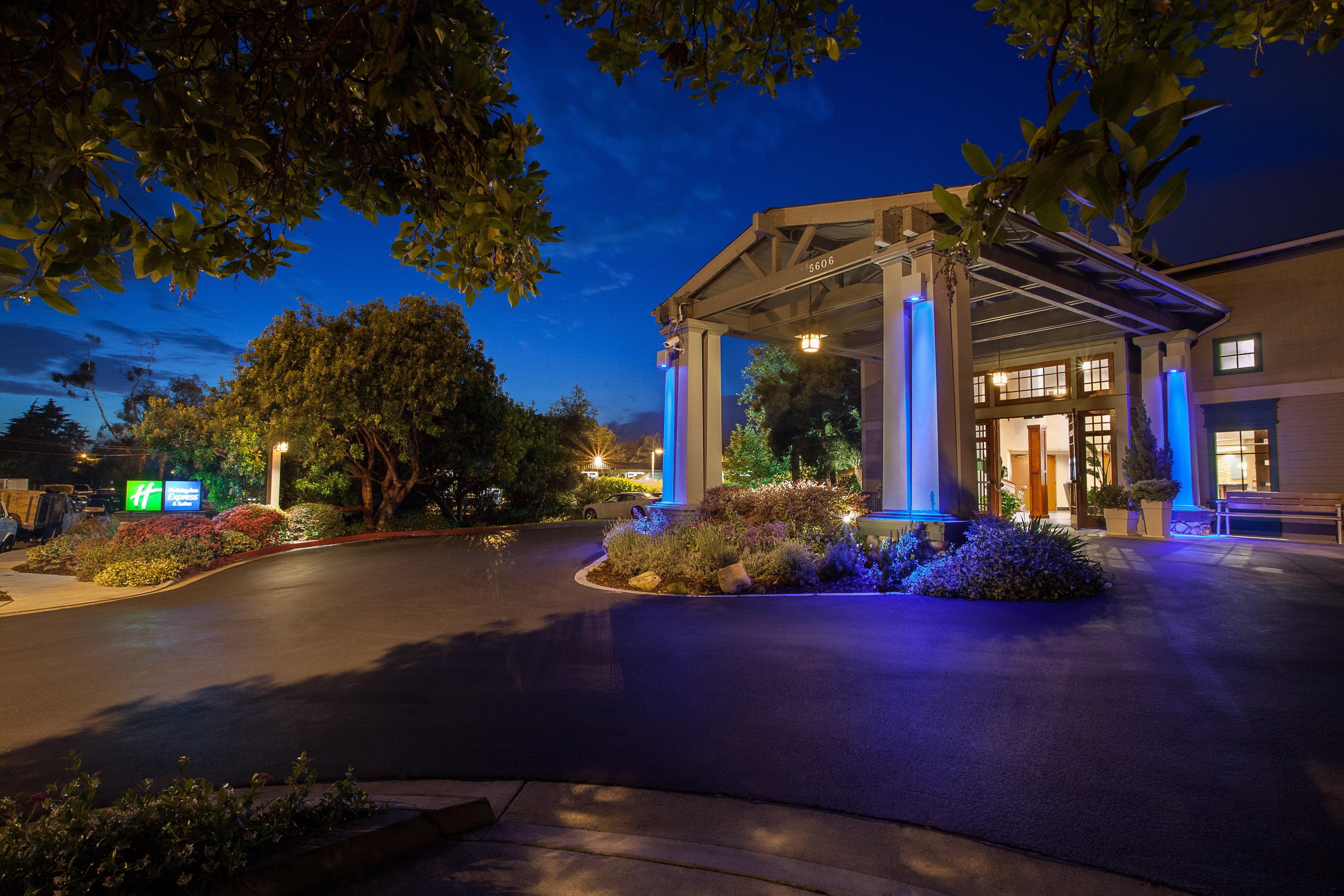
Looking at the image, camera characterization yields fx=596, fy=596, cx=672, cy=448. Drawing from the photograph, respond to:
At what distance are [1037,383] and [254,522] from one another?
70.6 feet

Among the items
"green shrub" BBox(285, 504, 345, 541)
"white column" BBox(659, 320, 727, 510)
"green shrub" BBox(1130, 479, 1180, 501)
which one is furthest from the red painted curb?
"green shrub" BBox(1130, 479, 1180, 501)

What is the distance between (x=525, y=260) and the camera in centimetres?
366

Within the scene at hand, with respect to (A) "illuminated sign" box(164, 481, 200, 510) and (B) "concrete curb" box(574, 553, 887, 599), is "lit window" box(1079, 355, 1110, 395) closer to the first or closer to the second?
(B) "concrete curb" box(574, 553, 887, 599)

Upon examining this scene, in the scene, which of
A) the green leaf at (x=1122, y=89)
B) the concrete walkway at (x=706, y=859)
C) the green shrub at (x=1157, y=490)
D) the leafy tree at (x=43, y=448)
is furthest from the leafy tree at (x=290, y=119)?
the leafy tree at (x=43, y=448)

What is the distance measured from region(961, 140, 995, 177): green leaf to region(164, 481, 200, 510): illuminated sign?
18035 millimetres

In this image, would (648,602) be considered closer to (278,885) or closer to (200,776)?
(200,776)

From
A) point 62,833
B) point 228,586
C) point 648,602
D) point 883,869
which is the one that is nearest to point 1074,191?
point 883,869

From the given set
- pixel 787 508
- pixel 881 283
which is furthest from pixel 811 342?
pixel 787 508

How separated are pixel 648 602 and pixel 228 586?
7.31 m

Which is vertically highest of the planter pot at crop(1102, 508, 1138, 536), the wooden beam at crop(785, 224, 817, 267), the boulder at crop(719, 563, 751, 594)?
the wooden beam at crop(785, 224, 817, 267)

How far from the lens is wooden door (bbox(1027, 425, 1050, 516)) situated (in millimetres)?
19484

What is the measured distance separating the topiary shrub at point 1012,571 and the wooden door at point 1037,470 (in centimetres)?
1271

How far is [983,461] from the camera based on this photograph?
18500mm

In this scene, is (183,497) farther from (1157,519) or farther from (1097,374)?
(1097,374)
